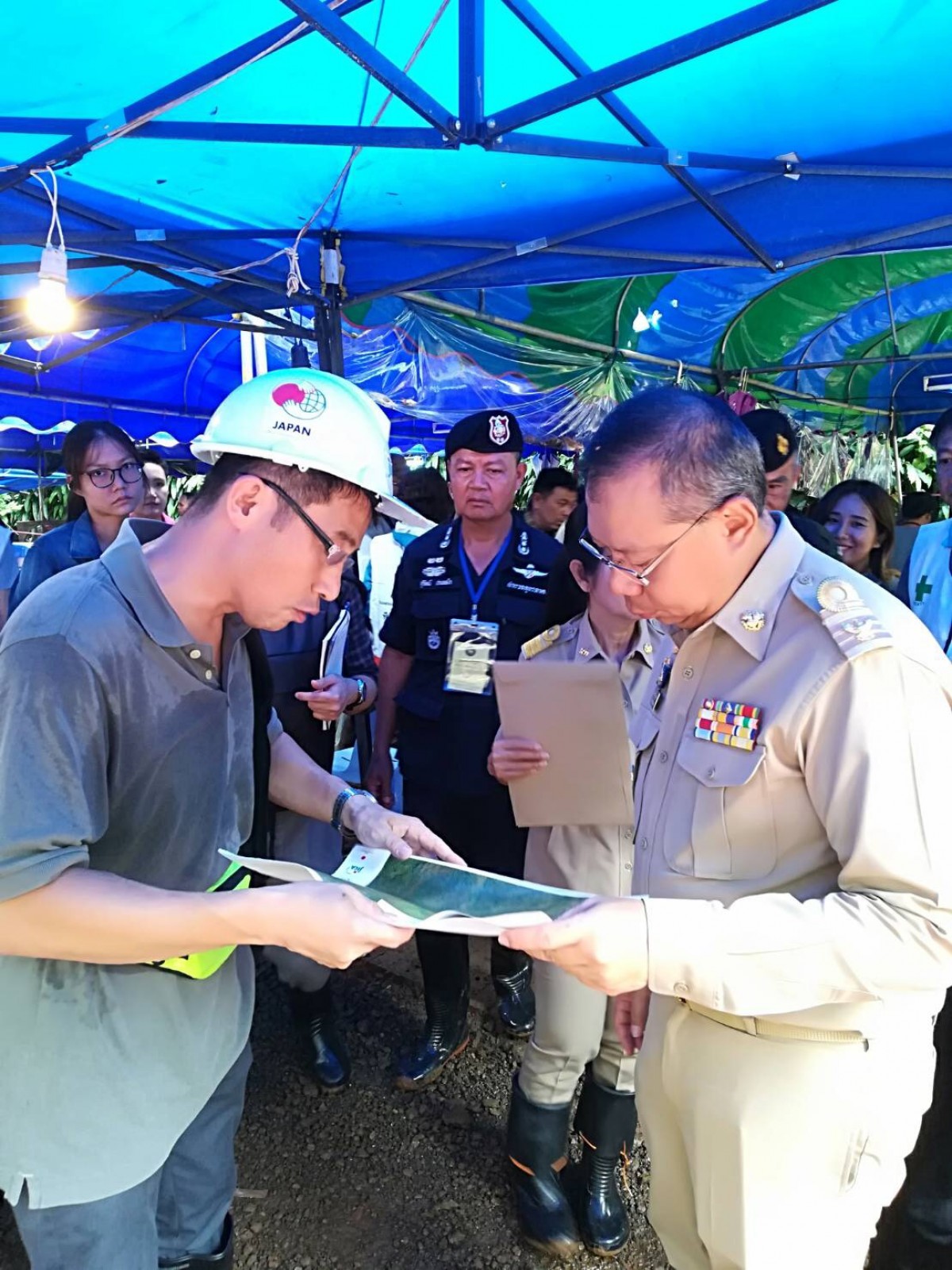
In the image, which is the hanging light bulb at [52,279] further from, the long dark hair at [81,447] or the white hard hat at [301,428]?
the white hard hat at [301,428]

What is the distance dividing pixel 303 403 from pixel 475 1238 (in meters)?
2.40

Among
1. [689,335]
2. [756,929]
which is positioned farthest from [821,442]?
[756,929]

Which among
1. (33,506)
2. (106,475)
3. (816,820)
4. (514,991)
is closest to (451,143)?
(106,475)

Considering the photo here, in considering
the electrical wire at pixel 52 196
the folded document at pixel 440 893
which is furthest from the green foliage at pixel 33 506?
the folded document at pixel 440 893

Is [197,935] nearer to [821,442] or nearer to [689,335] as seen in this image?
[689,335]

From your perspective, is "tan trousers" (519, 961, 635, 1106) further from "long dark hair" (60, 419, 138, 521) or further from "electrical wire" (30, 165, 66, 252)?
"electrical wire" (30, 165, 66, 252)

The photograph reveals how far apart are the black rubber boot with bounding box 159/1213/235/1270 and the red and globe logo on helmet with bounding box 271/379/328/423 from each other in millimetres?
1742

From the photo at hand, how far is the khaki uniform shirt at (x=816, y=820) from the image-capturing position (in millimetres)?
1118

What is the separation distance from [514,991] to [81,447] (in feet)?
9.80

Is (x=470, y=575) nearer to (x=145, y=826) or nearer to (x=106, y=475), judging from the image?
(x=106, y=475)

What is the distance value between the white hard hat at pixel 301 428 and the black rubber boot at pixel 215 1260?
1.65m

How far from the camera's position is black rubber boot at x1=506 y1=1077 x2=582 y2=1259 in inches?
88.5

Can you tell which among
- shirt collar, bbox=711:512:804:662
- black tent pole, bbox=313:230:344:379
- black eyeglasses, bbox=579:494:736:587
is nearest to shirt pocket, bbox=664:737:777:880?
shirt collar, bbox=711:512:804:662

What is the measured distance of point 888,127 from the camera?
121 inches
